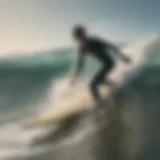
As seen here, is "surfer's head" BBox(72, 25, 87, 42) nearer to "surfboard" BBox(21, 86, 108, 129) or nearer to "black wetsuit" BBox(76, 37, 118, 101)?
"black wetsuit" BBox(76, 37, 118, 101)

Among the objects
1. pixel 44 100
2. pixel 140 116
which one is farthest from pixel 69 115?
pixel 140 116

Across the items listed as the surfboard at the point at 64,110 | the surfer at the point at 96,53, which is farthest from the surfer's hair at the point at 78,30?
the surfboard at the point at 64,110

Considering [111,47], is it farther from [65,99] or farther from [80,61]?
[65,99]

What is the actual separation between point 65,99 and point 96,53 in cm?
17

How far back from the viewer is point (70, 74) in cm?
114

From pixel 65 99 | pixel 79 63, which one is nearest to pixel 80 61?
pixel 79 63

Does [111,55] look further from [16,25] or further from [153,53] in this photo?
[16,25]

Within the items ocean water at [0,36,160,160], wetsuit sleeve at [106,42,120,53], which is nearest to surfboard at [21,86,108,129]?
ocean water at [0,36,160,160]

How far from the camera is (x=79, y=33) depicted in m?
1.14

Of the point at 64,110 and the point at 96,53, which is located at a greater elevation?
the point at 96,53

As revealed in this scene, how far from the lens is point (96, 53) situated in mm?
1136

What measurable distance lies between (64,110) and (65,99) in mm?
33

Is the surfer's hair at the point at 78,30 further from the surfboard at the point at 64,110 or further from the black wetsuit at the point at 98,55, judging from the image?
the surfboard at the point at 64,110

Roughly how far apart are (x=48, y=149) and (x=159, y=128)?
1.10 feet
